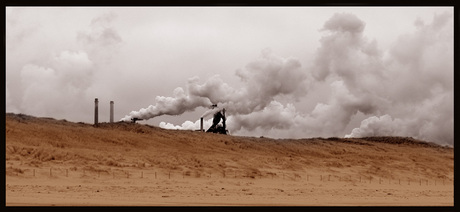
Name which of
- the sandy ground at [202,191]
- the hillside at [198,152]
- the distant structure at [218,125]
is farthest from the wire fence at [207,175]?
the distant structure at [218,125]

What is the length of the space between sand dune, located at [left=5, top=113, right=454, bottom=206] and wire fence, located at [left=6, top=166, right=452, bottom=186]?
44 mm

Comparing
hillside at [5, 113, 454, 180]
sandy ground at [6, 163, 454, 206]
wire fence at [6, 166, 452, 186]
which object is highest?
hillside at [5, 113, 454, 180]

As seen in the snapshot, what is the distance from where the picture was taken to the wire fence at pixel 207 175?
20.4 meters

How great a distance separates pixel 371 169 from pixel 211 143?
348 inches

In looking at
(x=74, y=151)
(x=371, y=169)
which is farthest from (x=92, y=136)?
(x=371, y=169)

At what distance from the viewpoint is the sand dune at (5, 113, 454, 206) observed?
18.3 meters

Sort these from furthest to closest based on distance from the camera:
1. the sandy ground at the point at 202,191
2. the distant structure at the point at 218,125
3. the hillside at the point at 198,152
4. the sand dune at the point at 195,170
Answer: the distant structure at the point at 218,125 → the hillside at the point at 198,152 → the sand dune at the point at 195,170 → the sandy ground at the point at 202,191

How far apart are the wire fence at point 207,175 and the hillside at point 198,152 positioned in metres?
0.20

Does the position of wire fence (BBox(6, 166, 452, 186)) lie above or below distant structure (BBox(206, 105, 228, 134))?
below

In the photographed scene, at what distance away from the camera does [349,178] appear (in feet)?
87.8

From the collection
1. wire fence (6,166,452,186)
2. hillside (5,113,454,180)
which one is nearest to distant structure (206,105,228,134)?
hillside (5,113,454,180)

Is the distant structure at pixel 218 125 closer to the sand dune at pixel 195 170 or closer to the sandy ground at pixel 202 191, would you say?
the sand dune at pixel 195 170

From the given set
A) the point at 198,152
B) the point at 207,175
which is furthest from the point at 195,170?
the point at 198,152

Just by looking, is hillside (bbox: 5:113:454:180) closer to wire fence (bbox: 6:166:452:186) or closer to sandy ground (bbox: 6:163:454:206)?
wire fence (bbox: 6:166:452:186)
